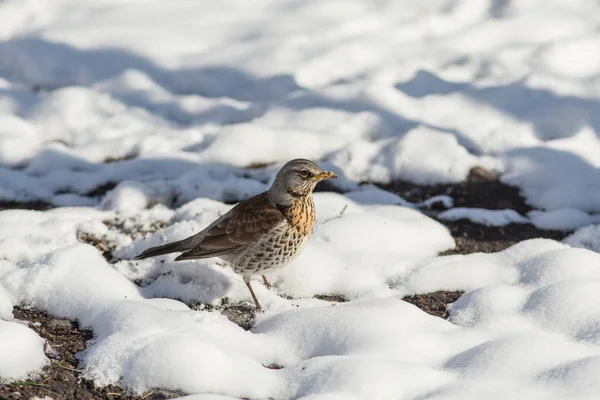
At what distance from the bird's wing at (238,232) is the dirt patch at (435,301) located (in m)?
1.11

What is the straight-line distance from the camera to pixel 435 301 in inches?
209

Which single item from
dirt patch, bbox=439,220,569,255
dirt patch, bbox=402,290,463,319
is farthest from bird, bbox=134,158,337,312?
dirt patch, bbox=439,220,569,255

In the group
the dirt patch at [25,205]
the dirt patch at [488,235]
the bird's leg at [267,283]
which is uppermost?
the dirt patch at [25,205]

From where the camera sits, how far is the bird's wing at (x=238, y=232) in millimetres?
5324

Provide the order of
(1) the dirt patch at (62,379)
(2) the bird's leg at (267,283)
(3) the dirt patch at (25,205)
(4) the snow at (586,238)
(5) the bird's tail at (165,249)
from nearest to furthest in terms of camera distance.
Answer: (1) the dirt patch at (62,379)
(5) the bird's tail at (165,249)
(2) the bird's leg at (267,283)
(4) the snow at (586,238)
(3) the dirt patch at (25,205)

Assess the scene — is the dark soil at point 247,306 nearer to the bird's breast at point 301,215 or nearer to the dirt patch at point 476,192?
the dirt patch at point 476,192

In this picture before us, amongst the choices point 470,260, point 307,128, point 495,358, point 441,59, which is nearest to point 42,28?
point 307,128

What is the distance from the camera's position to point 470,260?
18.7 ft

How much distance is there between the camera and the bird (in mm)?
5293

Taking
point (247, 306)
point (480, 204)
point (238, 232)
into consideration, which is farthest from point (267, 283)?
point (480, 204)

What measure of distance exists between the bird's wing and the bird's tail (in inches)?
6.1

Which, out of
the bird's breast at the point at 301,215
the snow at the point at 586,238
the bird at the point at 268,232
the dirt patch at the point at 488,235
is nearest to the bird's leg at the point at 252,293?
the bird at the point at 268,232

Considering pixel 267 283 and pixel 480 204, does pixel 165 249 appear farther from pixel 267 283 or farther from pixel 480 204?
pixel 480 204

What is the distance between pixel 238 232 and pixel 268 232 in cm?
22
